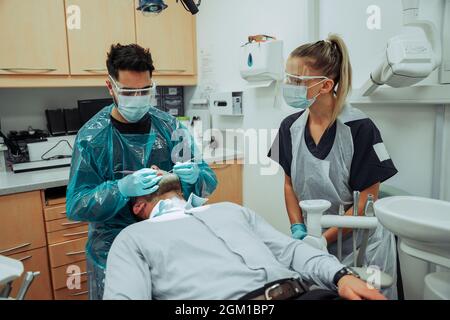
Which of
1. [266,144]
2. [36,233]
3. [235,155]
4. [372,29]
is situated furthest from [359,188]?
[36,233]

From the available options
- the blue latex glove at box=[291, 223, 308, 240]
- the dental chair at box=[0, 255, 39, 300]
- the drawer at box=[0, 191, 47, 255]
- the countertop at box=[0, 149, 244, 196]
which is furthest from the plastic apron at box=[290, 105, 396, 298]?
the drawer at box=[0, 191, 47, 255]

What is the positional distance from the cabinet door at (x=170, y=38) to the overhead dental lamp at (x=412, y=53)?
5.59 feet

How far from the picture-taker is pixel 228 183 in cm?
252

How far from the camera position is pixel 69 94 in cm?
257

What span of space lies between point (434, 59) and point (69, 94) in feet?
7.41

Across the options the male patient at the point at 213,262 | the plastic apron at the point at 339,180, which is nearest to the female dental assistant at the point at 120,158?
the male patient at the point at 213,262

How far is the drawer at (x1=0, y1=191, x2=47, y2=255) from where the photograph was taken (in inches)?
70.9

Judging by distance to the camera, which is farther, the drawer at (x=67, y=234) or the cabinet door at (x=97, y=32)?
the cabinet door at (x=97, y=32)

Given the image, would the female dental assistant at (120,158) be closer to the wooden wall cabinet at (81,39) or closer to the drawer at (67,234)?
the drawer at (67,234)

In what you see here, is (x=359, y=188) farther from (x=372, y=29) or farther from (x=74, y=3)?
(x=74, y=3)

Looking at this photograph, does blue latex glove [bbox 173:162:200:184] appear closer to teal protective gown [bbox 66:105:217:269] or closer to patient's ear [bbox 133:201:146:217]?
teal protective gown [bbox 66:105:217:269]

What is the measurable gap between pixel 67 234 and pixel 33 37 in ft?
3.80

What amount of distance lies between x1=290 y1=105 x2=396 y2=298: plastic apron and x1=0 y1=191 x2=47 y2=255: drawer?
1346 millimetres

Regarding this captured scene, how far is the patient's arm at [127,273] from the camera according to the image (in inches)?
35.4
